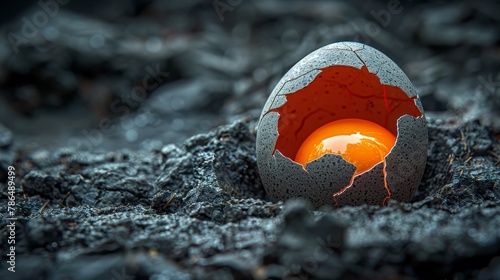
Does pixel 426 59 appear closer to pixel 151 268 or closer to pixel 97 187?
pixel 97 187

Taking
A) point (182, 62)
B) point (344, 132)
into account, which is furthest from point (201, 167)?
point (182, 62)

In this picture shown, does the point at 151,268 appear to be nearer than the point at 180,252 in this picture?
Yes

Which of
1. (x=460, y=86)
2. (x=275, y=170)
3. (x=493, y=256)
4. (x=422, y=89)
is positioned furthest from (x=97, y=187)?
(x=460, y=86)

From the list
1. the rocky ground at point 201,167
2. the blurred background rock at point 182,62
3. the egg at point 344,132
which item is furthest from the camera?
the blurred background rock at point 182,62

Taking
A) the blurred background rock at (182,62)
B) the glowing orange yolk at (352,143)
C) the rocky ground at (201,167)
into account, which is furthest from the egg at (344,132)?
the blurred background rock at (182,62)

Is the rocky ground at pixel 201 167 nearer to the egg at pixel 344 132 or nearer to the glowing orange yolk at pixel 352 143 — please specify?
the egg at pixel 344 132

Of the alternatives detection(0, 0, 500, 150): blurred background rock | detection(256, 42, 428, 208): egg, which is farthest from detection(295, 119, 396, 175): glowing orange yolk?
detection(0, 0, 500, 150): blurred background rock
